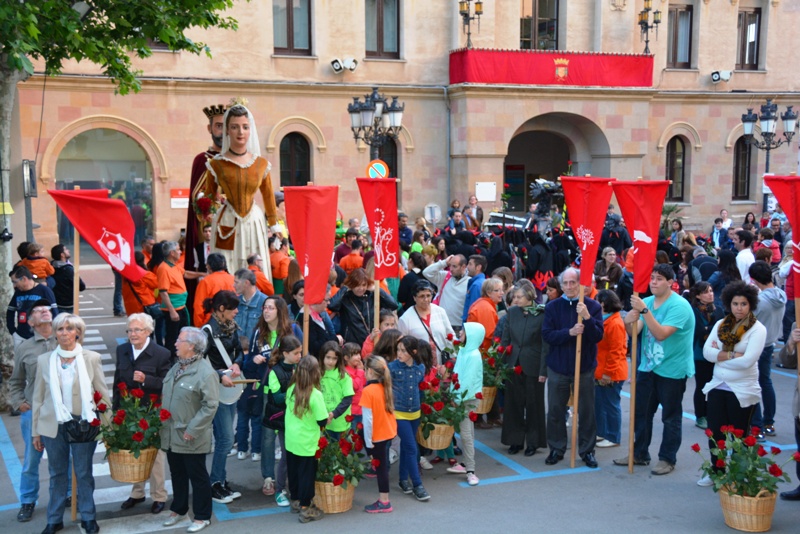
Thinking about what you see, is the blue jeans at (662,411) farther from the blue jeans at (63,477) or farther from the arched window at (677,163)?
the arched window at (677,163)

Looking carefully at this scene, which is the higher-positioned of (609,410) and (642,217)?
(642,217)

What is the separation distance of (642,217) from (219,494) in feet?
16.1

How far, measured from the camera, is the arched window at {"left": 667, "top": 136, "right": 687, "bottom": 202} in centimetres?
2916

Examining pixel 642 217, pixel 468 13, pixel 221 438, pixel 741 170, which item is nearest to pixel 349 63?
pixel 468 13

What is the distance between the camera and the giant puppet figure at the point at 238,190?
10.6m

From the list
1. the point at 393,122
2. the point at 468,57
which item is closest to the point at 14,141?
the point at 393,122

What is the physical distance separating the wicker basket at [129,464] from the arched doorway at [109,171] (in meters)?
16.2

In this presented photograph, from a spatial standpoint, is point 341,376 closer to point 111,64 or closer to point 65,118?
point 111,64

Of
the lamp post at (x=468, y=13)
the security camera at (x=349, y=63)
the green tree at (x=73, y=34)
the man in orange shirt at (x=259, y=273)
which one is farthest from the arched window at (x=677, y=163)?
the man in orange shirt at (x=259, y=273)

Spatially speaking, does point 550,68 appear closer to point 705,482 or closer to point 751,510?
point 705,482

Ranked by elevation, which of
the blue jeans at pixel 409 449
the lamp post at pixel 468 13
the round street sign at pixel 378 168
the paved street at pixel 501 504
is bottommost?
the paved street at pixel 501 504

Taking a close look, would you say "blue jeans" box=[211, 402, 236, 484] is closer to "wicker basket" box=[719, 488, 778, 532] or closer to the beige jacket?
the beige jacket

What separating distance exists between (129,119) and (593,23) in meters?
14.2

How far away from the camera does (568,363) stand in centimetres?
888
